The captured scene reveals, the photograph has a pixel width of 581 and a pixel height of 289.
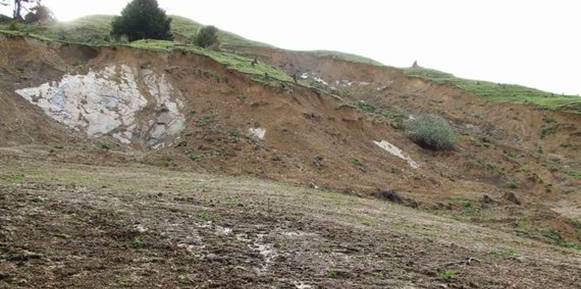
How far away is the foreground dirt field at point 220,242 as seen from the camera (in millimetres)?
9344

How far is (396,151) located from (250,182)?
38.7 ft

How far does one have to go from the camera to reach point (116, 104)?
86.5ft

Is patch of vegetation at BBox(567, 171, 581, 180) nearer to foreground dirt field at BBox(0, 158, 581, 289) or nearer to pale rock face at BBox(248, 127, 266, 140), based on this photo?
foreground dirt field at BBox(0, 158, 581, 289)

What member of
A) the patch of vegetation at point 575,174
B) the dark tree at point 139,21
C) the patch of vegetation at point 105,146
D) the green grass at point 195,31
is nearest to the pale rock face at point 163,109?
the patch of vegetation at point 105,146

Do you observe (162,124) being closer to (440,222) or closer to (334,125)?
(334,125)

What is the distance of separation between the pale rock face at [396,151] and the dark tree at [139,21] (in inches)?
774

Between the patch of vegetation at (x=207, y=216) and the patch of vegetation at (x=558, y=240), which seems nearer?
the patch of vegetation at (x=207, y=216)

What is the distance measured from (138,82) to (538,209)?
61.8 ft

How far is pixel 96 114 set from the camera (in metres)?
25.1

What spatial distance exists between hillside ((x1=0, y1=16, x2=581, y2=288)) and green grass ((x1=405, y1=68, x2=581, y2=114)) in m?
0.56

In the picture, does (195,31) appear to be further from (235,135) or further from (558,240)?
(558,240)

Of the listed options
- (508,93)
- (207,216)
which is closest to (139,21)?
(508,93)

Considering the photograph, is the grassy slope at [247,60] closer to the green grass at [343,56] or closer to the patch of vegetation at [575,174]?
the green grass at [343,56]

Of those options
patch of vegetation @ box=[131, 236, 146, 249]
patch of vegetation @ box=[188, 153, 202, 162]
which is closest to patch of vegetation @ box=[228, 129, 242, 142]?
patch of vegetation @ box=[188, 153, 202, 162]
